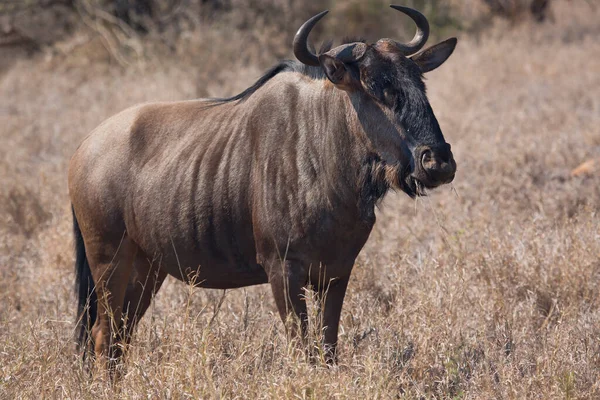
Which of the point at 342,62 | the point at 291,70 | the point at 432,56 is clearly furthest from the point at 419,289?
the point at 342,62

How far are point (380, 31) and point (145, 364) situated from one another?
13404mm

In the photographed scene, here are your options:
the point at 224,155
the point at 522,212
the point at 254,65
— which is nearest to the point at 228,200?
the point at 224,155

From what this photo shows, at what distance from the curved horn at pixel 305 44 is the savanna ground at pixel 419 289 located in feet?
3.81

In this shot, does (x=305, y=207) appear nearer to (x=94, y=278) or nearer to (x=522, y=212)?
(x=94, y=278)

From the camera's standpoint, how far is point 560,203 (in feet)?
20.6

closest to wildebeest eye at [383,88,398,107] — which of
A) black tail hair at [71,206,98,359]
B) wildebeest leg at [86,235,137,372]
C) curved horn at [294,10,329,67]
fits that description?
curved horn at [294,10,329,67]

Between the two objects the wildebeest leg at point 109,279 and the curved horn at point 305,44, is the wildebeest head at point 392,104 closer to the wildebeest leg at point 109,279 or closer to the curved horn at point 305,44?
the curved horn at point 305,44

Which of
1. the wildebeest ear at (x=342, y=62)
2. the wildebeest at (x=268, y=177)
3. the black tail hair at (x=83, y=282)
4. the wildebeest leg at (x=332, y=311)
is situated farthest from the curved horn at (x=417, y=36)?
the black tail hair at (x=83, y=282)

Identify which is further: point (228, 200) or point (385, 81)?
point (228, 200)

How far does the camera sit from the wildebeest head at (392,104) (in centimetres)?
337

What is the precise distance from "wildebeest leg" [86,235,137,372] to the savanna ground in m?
0.19

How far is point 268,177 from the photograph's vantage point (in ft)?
12.1

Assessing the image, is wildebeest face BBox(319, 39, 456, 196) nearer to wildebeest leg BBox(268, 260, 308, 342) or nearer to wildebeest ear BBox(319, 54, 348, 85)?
wildebeest ear BBox(319, 54, 348, 85)

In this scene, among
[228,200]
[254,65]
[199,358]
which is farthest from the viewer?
[254,65]
